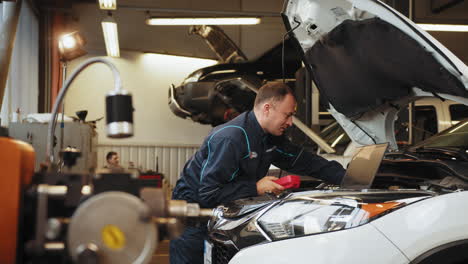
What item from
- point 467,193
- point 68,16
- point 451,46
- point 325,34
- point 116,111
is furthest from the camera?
point 451,46

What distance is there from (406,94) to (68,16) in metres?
10.9

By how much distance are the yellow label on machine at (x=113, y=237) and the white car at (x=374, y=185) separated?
4.15 feet

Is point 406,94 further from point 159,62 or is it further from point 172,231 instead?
point 159,62

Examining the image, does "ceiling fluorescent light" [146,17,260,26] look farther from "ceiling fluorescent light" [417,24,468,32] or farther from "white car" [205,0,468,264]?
"white car" [205,0,468,264]

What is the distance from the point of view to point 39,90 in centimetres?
1150

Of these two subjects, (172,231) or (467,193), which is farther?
(467,193)

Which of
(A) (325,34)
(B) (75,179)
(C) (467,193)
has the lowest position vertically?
(C) (467,193)

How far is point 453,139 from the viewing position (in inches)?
131

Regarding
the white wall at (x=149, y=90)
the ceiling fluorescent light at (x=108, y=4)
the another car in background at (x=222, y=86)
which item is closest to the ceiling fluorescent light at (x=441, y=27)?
the another car in background at (x=222, y=86)

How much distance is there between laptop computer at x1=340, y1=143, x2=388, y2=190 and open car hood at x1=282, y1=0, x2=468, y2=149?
0.44 metres

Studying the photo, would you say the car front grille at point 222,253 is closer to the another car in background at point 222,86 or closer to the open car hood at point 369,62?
the open car hood at point 369,62

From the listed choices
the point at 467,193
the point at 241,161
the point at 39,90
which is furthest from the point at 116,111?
the point at 39,90

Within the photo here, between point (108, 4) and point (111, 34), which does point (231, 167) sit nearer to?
point (108, 4)

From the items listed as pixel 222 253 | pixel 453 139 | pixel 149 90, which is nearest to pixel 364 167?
pixel 222 253
